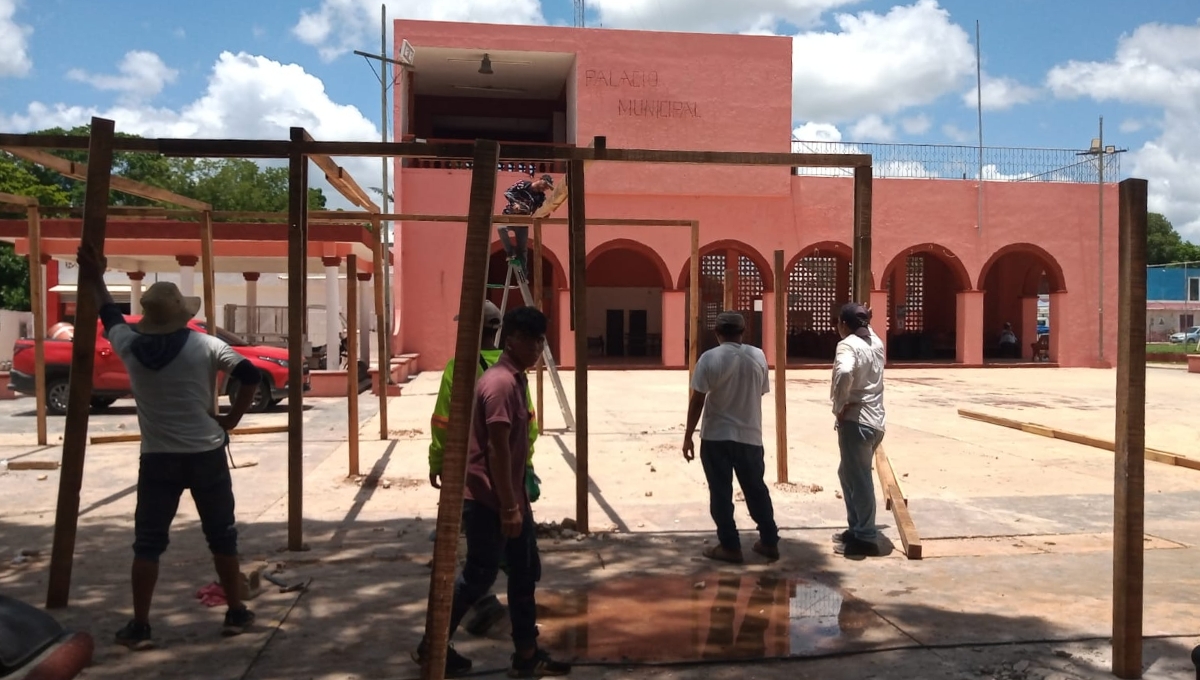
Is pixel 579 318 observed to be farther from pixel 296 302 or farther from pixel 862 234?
pixel 862 234

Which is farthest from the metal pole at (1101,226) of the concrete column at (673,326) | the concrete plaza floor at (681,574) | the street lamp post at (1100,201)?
the concrete plaza floor at (681,574)

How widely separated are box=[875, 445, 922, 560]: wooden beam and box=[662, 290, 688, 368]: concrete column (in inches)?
689

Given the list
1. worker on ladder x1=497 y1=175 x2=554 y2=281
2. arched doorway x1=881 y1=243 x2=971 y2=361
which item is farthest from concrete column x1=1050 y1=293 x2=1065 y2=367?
worker on ladder x1=497 y1=175 x2=554 y2=281

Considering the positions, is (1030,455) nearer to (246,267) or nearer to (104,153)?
(104,153)

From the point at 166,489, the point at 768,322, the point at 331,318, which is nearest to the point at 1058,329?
the point at 768,322

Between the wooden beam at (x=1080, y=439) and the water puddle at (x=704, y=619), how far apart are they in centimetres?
565

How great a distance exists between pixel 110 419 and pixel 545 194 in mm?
7164

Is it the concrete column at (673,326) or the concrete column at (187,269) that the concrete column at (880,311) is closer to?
the concrete column at (673,326)

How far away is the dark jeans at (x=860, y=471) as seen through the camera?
226 inches

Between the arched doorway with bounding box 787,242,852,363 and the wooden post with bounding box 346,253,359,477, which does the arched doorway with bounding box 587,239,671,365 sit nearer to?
the arched doorway with bounding box 787,242,852,363

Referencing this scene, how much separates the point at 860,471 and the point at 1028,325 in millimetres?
25514

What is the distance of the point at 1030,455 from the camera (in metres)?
9.84

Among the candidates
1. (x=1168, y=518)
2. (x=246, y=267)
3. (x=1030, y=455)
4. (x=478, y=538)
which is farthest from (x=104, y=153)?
(x=246, y=267)

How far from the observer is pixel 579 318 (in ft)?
20.0
